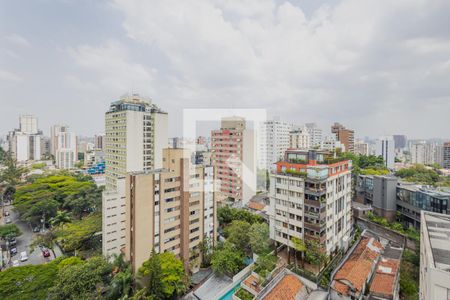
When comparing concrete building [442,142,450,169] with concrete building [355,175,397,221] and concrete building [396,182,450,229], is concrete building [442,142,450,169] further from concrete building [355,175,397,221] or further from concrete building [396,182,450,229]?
concrete building [355,175,397,221]

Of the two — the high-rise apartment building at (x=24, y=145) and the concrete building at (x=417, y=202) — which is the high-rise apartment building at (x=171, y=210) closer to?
the concrete building at (x=417, y=202)

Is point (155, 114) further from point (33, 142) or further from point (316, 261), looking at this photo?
point (33, 142)

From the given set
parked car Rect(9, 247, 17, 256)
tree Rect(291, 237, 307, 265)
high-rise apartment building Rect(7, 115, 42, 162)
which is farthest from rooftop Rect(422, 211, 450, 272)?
high-rise apartment building Rect(7, 115, 42, 162)

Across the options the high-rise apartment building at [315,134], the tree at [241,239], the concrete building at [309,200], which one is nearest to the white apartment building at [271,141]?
the high-rise apartment building at [315,134]

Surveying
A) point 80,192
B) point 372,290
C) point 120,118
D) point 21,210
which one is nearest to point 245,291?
point 372,290

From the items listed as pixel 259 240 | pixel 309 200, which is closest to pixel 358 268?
pixel 309 200
